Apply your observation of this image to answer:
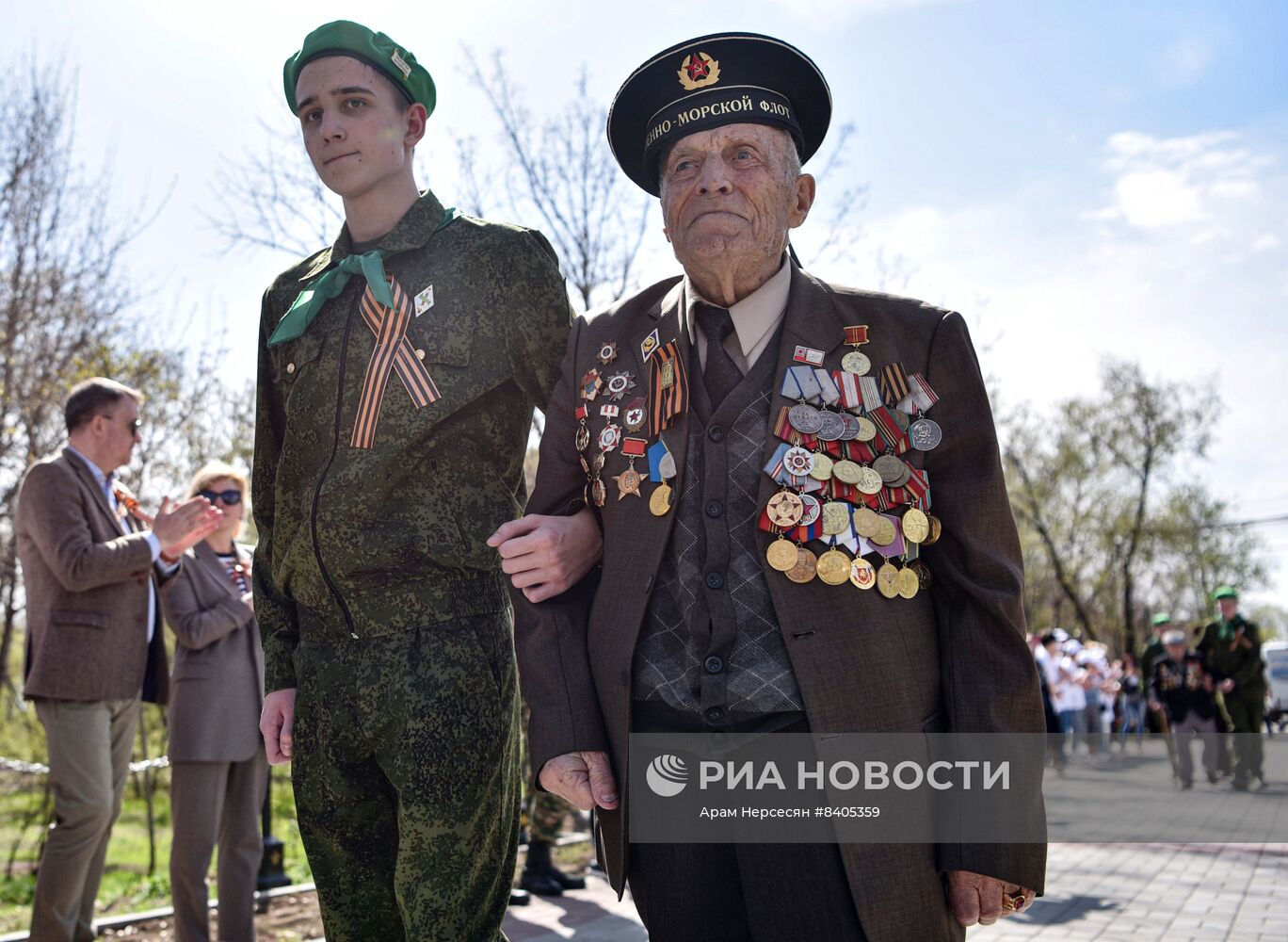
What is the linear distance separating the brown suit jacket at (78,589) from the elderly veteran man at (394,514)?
2320 mm

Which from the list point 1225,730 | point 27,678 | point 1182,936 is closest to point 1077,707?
point 1225,730

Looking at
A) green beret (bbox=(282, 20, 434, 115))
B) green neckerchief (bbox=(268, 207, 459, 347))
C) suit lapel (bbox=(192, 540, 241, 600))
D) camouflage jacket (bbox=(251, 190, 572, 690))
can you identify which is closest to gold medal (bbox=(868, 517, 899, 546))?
camouflage jacket (bbox=(251, 190, 572, 690))

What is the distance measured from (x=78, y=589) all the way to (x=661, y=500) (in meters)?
3.44

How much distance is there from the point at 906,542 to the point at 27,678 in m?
3.93

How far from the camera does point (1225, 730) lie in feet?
44.1

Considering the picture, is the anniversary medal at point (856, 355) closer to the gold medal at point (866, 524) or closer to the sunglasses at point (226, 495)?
the gold medal at point (866, 524)

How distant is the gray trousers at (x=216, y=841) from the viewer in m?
4.68

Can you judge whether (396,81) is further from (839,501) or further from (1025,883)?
(1025,883)

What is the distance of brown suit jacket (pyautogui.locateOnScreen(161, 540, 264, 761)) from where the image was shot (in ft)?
16.0

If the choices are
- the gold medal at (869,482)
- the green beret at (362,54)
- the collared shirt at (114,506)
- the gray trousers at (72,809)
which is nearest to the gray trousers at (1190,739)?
the collared shirt at (114,506)

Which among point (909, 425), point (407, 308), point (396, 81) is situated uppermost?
point (396, 81)

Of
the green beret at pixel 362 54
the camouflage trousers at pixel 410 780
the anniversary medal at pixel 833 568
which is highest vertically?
the green beret at pixel 362 54

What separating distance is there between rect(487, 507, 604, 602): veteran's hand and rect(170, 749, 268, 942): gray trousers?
3225 mm

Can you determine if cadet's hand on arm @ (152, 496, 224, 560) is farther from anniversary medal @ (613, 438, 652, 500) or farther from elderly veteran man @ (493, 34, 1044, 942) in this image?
anniversary medal @ (613, 438, 652, 500)
